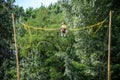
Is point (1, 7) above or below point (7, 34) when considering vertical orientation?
above

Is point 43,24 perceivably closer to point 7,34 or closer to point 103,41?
point 7,34

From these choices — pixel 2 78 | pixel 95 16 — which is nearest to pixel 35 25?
pixel 2 78

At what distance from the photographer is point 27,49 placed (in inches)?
1145

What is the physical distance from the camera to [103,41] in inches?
1022

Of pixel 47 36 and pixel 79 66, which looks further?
pixel 47 36

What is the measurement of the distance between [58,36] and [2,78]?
5.98m

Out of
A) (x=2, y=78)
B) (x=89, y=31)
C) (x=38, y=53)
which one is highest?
(x=89, y=31)

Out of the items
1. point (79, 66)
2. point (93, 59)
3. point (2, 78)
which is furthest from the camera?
point (2, 78)

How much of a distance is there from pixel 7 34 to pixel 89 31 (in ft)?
27.3

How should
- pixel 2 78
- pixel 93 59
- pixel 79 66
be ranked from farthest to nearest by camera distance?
pixel 2 78, pixel 79 66, pixel 93 59

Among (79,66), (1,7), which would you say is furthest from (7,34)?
(79,66)

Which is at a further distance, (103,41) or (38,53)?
(38,53)

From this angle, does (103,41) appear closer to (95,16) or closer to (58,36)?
(95,16)

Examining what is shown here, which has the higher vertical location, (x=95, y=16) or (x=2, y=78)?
(x=95, y=16)
